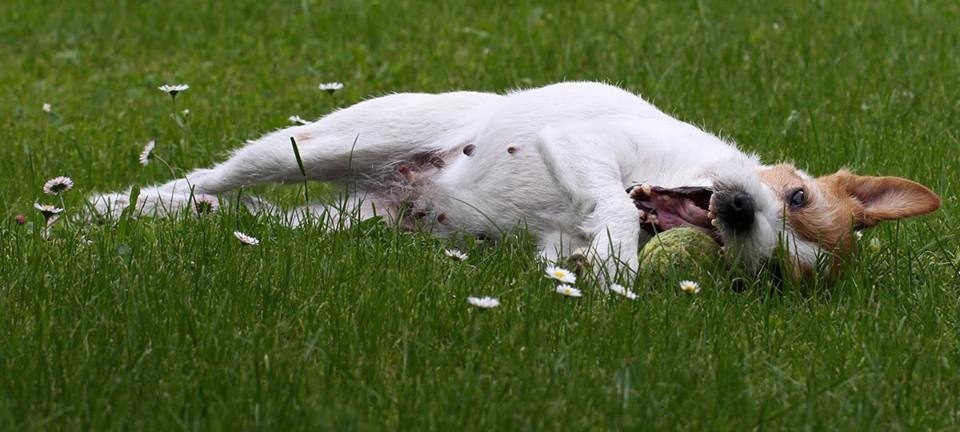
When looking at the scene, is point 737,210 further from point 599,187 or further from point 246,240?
point 246,240

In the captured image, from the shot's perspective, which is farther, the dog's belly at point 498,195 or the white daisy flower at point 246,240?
the dog's belly at point 498,195

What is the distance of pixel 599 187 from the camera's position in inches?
196

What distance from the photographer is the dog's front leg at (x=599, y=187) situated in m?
4.64

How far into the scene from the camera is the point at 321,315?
13.3ft

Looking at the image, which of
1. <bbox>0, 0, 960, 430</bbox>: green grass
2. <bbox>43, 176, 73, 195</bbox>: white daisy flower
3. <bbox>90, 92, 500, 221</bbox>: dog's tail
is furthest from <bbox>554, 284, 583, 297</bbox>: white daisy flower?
<bbox>43, 176, 73, 195</bbox>: white daisy flower

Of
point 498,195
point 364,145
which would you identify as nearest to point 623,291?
point 498,195


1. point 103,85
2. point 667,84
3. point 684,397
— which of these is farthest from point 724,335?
point 103,85

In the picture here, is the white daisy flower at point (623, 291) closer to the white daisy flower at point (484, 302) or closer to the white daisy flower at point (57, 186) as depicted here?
the white daisy flower at point (484, 302)

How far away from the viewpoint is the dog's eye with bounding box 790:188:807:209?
4.91m

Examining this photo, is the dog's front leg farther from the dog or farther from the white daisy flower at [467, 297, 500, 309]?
the white daisy flower at [467, 297, 500, 309]

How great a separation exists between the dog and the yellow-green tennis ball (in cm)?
5

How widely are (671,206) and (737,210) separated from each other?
14.1 inches

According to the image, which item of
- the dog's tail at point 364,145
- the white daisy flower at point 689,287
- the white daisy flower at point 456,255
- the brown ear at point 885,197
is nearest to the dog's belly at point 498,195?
the dog's tail at point 364,145

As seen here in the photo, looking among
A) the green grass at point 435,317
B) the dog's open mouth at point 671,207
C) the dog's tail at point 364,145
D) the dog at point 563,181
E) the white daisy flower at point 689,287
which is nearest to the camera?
the green grass at point 435,317
